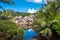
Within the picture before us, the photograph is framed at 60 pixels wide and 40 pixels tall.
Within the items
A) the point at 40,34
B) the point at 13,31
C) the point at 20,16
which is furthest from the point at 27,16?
the point at 13,31

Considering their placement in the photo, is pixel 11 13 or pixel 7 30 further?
pixel 11 13

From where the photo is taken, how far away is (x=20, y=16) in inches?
827

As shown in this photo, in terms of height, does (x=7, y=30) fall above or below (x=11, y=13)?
below

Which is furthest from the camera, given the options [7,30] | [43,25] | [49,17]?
[49,17]

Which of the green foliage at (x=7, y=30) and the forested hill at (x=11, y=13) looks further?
the forested hill at (x=11, y=13)

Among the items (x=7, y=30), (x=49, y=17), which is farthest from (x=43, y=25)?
(x=7, y=30)

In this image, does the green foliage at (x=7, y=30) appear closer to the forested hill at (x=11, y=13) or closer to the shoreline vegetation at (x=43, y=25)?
the shoreline vegetation at (x=43, y=25)

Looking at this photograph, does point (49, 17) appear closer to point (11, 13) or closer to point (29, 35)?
point (29, 35)

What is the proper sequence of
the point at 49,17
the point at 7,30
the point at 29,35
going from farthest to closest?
1. the point at 29,35
2. the point at 49,17
3. the point at 7,30

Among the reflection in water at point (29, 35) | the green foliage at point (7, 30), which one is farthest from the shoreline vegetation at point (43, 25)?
the reflection in water at point (29, 35)

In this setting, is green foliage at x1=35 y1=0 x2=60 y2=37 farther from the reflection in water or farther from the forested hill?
the forested hill

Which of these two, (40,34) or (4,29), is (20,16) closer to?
(40,34)

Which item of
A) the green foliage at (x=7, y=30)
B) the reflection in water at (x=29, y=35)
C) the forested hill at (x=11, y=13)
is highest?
the forested hill at (x=11, y=13)

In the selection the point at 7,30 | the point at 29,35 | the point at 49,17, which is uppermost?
the point at 49,17
